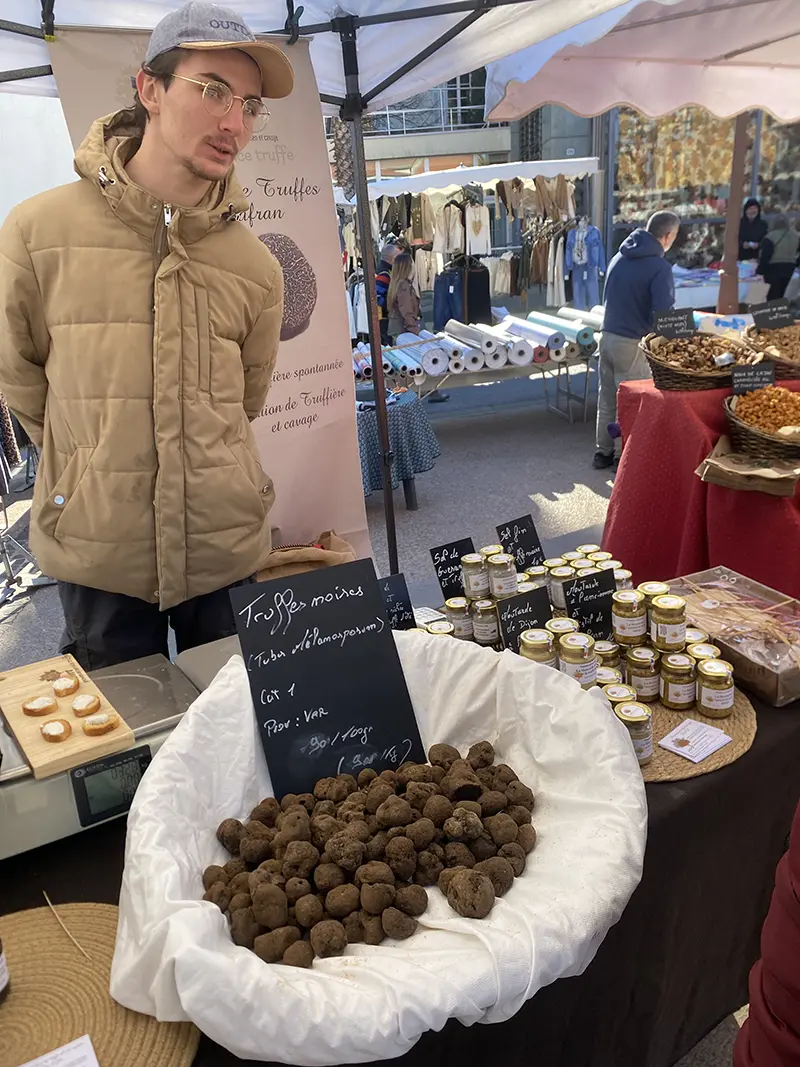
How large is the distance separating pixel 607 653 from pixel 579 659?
0.43 ft

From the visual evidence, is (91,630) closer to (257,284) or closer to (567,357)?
(257,284)

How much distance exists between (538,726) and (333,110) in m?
2.46

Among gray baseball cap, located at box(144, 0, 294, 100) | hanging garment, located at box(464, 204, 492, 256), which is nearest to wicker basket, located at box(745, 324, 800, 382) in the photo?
gray baseball cap, located at box(144, 0, 294, 100)

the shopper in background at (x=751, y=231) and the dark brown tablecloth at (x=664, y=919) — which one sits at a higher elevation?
the shopper in background at (x=751, y=231)

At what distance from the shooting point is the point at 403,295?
7.14 meters

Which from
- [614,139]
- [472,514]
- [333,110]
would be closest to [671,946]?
[333,110]

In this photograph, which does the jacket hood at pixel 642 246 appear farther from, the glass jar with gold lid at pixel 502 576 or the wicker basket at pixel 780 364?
Result: the glass jar with gold lid at pixel 502 576

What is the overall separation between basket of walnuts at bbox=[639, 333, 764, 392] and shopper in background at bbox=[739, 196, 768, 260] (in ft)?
22.6

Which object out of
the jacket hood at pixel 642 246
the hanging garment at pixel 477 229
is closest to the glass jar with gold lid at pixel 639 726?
the jacket hood at pixel 642 246

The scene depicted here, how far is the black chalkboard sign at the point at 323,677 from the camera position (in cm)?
111

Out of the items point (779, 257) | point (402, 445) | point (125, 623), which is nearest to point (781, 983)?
point (125, 623)

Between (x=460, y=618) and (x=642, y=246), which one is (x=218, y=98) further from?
(x=642, y=246)

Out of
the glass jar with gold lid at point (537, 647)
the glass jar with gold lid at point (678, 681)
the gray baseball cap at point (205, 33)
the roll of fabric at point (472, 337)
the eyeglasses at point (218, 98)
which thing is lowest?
the roll of fabric at point (472, 337)

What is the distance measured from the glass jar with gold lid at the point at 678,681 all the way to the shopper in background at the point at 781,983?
1.80ft
